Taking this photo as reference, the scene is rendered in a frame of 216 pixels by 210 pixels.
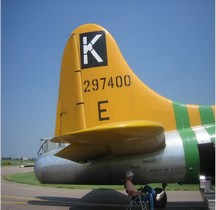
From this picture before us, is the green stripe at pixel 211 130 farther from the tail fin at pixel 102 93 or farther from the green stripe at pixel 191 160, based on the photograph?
the green stripe at pixel 191 160

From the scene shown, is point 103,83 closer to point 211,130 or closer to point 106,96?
point 106,96

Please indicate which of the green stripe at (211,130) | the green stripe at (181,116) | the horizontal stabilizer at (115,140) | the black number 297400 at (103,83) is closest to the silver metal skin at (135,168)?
the horizontal stabilizer at (115,140)

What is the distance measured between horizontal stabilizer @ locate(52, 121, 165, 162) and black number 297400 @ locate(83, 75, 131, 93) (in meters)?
1.55

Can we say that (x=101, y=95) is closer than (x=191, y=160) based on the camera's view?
No

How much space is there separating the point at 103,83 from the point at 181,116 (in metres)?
1.98

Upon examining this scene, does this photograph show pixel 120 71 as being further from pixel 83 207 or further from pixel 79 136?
pixel 83 207

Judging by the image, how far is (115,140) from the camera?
5.08 m

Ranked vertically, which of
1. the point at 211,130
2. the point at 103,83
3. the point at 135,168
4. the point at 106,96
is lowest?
the point at 135,168

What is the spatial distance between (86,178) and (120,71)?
2598mm

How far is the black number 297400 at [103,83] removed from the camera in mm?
6566

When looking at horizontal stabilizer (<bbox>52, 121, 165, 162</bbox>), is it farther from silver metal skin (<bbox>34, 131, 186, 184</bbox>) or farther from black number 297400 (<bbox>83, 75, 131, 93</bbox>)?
black number 297400 (<bbox>83, 75, 131, 93</bbox>)

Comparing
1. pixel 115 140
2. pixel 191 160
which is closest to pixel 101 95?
pixel 115 140

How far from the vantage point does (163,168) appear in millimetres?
5891

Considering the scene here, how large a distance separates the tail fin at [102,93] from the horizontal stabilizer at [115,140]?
0.73 metres
